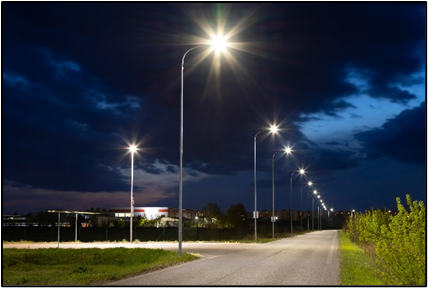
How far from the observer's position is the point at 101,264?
82.8ft

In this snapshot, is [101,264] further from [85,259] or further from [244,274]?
[244,274]

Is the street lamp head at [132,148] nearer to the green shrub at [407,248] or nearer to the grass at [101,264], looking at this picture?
the grass at [101,264]

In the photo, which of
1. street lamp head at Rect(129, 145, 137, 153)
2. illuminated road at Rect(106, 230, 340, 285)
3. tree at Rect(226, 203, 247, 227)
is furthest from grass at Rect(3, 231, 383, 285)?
tree at Rect(226, 203, 247, 227)

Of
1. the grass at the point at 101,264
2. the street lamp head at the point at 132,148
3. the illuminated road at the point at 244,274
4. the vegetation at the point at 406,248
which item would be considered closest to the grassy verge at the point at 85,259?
the grass at the point at 101,264

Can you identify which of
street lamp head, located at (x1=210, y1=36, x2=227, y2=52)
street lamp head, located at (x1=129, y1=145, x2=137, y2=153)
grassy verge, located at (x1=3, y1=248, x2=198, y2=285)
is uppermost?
street lamp head, located at (x1=210, y1=36, x2=227, y2=52)

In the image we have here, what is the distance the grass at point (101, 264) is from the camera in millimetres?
16922

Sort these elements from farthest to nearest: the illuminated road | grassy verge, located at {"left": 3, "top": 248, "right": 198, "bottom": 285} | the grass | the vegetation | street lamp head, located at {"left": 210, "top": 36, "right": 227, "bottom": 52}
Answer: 1. street lamp head, located at {"left": 210, "top": 36, "right": 227, "bottom": 52}
2. grassy verge, located at {"left": 3, "top": 248, "right": 198, "bottom": 285}
3. the grass
4. the illuminated road
5. the vegetation

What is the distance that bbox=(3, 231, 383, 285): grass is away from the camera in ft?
55.5

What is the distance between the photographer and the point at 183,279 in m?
15.9

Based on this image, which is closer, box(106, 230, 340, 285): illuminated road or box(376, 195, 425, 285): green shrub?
box(376, 195, 425, 285): green shrub

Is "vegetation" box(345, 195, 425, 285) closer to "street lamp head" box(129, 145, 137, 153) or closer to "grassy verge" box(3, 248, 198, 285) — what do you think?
"grassy verge" box(3, 248, 198, 285)

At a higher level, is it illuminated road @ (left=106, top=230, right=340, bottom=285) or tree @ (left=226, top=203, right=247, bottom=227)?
tree @ (left=226, top=203, right=247, bottom=227)

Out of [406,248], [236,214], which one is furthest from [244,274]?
[236,214]

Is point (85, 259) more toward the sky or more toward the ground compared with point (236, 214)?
more toward the ground
